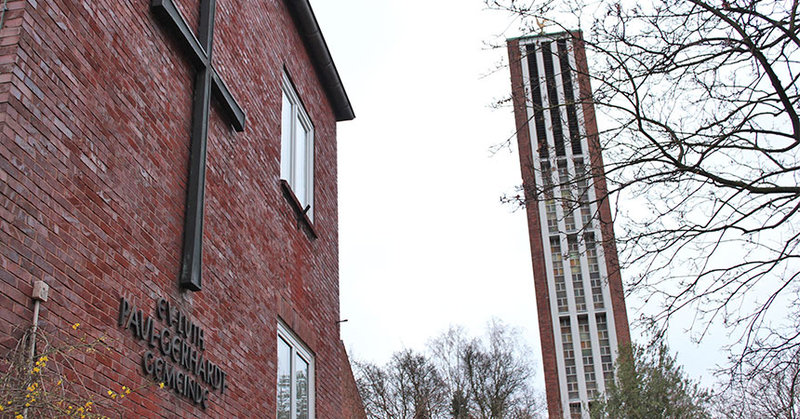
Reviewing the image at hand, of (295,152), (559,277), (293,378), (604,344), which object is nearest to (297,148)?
(295,152)

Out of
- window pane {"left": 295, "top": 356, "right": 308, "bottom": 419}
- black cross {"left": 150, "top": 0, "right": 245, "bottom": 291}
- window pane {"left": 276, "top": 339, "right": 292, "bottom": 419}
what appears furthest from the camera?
window pane {"left": 295, "top": 356, "right": 308, "bottom": 419}

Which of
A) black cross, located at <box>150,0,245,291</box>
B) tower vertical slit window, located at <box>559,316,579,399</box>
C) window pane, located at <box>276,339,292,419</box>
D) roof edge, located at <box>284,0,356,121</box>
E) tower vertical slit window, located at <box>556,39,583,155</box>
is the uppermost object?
tower vertical slit window, located at <box>559,316,579,399</box>

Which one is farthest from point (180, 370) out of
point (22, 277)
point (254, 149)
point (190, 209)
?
point (254, 149)

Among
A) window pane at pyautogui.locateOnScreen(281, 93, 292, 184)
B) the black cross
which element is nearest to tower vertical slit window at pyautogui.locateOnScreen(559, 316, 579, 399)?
window pane at pyautogui.locateOnScreen(281, 93, 292, 184)

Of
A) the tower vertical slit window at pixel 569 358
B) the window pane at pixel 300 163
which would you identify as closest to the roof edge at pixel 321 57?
the window pane at pixel 300 163

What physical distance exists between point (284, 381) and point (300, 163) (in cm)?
300

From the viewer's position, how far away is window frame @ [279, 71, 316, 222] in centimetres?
887

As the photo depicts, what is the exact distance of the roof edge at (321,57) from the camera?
9.83 m

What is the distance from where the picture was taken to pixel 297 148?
371 inches

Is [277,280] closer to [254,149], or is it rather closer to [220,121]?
[254,149]

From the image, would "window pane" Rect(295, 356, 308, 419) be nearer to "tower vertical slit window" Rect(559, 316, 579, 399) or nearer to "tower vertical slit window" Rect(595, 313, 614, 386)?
"tower vertical slit window" Rect(559, 316, 579, 399)

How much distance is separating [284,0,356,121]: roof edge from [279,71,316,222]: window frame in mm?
986

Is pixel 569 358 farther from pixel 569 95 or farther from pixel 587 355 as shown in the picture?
pixel 569 95

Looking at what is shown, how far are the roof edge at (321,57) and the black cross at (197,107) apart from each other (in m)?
3.35
